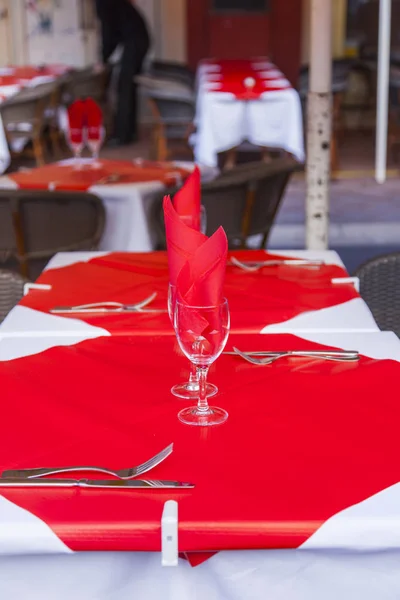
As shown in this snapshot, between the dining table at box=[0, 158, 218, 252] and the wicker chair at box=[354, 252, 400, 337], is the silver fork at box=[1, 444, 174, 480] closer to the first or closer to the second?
the wicker chair at box=[354, 252, 400, 337]

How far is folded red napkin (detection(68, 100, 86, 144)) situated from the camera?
12.2 ft

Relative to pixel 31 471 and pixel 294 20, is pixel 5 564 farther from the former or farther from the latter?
pixel 294 20

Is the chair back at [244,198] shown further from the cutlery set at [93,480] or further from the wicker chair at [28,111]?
the wicker chair at [28,111]

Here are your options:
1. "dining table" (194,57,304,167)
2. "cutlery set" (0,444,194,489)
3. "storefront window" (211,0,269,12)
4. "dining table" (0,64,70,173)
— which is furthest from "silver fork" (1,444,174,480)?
"storefront window" (211,0,269,12)

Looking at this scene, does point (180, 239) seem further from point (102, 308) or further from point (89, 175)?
point (89, 175)

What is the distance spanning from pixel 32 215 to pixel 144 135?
7.11m

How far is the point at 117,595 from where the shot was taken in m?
0.99

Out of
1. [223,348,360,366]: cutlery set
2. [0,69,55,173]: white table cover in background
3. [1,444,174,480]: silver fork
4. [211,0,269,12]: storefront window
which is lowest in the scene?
[0,69,55,173]: white table cover in background

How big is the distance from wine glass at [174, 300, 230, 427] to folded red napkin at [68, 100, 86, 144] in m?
2.64

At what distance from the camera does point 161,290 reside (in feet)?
6.44

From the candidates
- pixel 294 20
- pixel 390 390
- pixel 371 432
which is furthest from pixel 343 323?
pixel 294 20

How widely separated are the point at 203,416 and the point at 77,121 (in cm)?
271

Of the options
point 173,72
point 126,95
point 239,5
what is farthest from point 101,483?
point 239,5

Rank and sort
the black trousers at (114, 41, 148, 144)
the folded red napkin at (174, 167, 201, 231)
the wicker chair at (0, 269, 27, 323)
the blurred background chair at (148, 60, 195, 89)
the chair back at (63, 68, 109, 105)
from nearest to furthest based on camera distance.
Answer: the folded red napkin at (174, 167, 201, 231) < the wicker chair at (0, 269, 27, 323) < the chair back at (63, 68, 109, 105) < the black trousers at (114, 41, 148, 144) < the blurred background chair at (148, 60, 195, 89)
